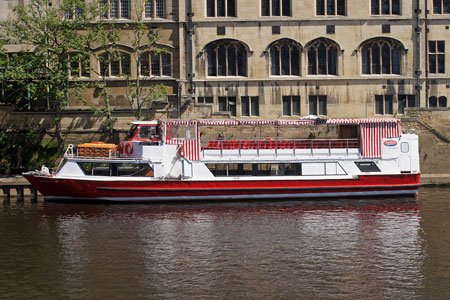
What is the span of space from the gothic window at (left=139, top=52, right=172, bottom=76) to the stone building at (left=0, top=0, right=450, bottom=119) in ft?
0.28

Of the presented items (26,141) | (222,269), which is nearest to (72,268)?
(222,269)

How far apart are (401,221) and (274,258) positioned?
9.76m

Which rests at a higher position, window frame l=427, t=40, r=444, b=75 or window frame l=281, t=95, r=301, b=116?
window frame l=427, t=40, r=444, b=75

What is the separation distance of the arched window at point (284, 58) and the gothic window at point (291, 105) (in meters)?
2.08

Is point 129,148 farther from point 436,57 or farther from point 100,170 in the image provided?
point 436,57

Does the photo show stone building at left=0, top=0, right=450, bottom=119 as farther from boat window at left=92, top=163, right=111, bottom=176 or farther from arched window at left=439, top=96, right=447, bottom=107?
boat window at left=92, top=163, right=111, bottom=176

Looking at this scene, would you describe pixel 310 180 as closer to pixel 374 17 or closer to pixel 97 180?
pixel 97 180

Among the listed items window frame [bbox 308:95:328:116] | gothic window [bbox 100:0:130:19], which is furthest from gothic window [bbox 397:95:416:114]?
gothic window [bbox 100:0:130:19]

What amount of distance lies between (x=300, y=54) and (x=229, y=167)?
16957 mm

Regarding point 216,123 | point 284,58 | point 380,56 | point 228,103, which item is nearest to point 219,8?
point 284,58

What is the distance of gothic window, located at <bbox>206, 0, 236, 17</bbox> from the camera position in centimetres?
5100

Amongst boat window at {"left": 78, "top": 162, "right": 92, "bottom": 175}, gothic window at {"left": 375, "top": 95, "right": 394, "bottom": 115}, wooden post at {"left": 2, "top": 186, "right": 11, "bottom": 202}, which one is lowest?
wooden post at {"left": 2, "top": 186, "right": 11, "bottom": 202}

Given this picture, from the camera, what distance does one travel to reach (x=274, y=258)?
2431 centimetres

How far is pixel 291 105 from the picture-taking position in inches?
2018
